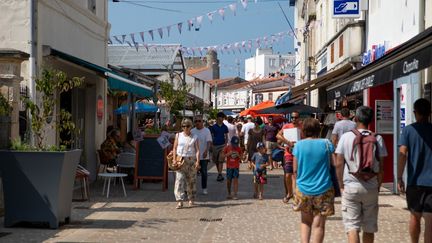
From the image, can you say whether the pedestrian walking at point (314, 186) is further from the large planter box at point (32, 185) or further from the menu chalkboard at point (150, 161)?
the menu chalkboard at point (150, 161)

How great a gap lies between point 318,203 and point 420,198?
1.09 meters

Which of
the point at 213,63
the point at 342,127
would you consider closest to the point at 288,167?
the point at 342,127

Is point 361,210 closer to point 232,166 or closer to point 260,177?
point 260,177

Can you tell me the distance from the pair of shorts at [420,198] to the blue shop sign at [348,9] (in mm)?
10346

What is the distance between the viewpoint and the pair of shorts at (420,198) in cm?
700

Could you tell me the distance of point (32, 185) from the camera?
9.12 meters

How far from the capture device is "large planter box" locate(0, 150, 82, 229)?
9.09m

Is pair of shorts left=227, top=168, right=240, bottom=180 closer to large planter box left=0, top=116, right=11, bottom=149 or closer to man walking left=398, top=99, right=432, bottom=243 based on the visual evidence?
large planter box left=0, top=116, right=11, bottom=149

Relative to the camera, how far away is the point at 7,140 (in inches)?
397

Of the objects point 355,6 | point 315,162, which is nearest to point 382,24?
point 355,6

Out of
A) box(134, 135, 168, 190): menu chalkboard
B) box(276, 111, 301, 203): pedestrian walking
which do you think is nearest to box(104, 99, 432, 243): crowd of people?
box(276, 111, 301, 203): pedestrian walking

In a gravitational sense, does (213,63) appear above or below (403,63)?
above

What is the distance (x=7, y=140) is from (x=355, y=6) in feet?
33.8

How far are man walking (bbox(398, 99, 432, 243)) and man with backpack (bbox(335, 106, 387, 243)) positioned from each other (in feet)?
1.32
